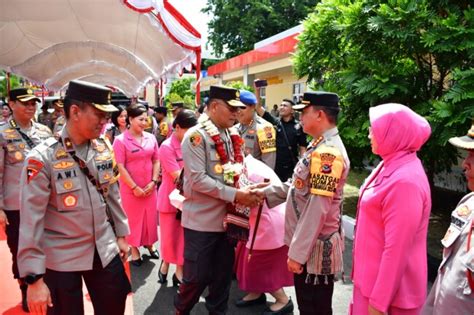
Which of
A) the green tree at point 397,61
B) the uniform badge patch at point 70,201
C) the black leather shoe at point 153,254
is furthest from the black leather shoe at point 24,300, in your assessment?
the green tree at point 397,61

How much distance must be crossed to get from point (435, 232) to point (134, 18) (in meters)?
6.27

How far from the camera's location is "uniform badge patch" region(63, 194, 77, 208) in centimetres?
223

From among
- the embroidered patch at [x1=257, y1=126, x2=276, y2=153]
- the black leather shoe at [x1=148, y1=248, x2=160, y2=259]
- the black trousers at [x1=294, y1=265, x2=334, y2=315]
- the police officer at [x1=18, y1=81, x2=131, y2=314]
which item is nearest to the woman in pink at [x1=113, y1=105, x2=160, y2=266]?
the black leather shoe at [x1=148, y1=248, x2=160, y2=259]

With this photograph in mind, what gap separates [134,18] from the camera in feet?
23.7

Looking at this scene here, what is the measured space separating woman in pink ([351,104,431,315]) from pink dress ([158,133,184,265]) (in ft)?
7.63

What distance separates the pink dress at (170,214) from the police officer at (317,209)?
1755 millimetres

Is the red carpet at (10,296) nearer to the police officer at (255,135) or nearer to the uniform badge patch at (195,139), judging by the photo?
the uniform badge patch at (195,139)

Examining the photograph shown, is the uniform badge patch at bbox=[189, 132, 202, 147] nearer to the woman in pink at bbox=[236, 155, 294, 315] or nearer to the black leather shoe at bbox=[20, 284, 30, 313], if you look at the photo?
the woman in pink at bbox=[236, 155, 294, 315]

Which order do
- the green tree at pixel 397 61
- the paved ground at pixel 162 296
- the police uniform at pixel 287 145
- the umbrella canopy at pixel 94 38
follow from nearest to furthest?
1. the paved ground at pixel 162 296
2. the green tree at pixel 397 61
3. the police uniform at pixel 287 145
4. the umbrella canopy at pixel 94 38

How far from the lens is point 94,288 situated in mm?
2465

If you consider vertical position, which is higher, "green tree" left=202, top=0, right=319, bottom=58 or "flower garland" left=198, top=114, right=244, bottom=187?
"green tree" left=202, top=0, right=319, bottom=58

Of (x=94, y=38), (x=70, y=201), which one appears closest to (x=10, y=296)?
(x=70, y=201)

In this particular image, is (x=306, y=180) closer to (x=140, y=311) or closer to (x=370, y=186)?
(x=370, y=186)

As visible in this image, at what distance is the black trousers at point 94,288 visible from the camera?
2.31 metres
